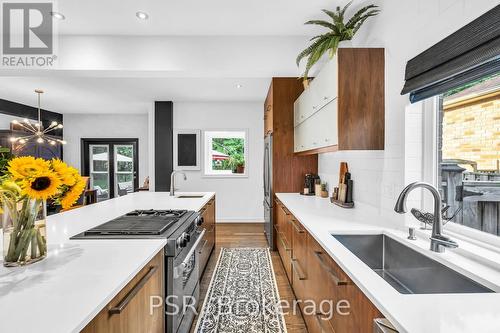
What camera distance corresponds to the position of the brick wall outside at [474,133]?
51.0 inches

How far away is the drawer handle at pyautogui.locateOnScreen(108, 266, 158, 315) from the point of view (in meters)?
0.94

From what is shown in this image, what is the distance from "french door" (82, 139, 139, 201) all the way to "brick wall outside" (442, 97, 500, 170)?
7165mm

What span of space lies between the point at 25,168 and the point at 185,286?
125 cm

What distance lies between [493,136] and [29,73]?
4.49 meters

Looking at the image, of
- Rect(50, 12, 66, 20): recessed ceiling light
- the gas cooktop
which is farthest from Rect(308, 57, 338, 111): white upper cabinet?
Rect(50, 12, 66, 20): recessed ceiling light

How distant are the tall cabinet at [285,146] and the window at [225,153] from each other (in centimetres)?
224

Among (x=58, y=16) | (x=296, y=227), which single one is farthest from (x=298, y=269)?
(x=58, y=16)

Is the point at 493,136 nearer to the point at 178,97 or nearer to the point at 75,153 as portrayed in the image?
the point at 178,97

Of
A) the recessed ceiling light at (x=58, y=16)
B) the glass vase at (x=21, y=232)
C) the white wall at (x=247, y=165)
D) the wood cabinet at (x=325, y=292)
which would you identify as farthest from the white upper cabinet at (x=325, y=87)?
the white wall at (x=247, y=165)

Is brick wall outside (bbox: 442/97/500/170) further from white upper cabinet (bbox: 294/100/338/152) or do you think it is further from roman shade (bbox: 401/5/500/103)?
white upper cabinet (bbox: 294/100/338/152)

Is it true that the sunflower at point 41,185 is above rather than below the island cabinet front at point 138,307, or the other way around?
above

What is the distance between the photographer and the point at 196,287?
222 centimetres

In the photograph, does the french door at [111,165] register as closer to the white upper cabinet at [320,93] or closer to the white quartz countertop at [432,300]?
the white upper cabinet at [320,93]

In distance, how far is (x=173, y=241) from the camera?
1.52 meters
